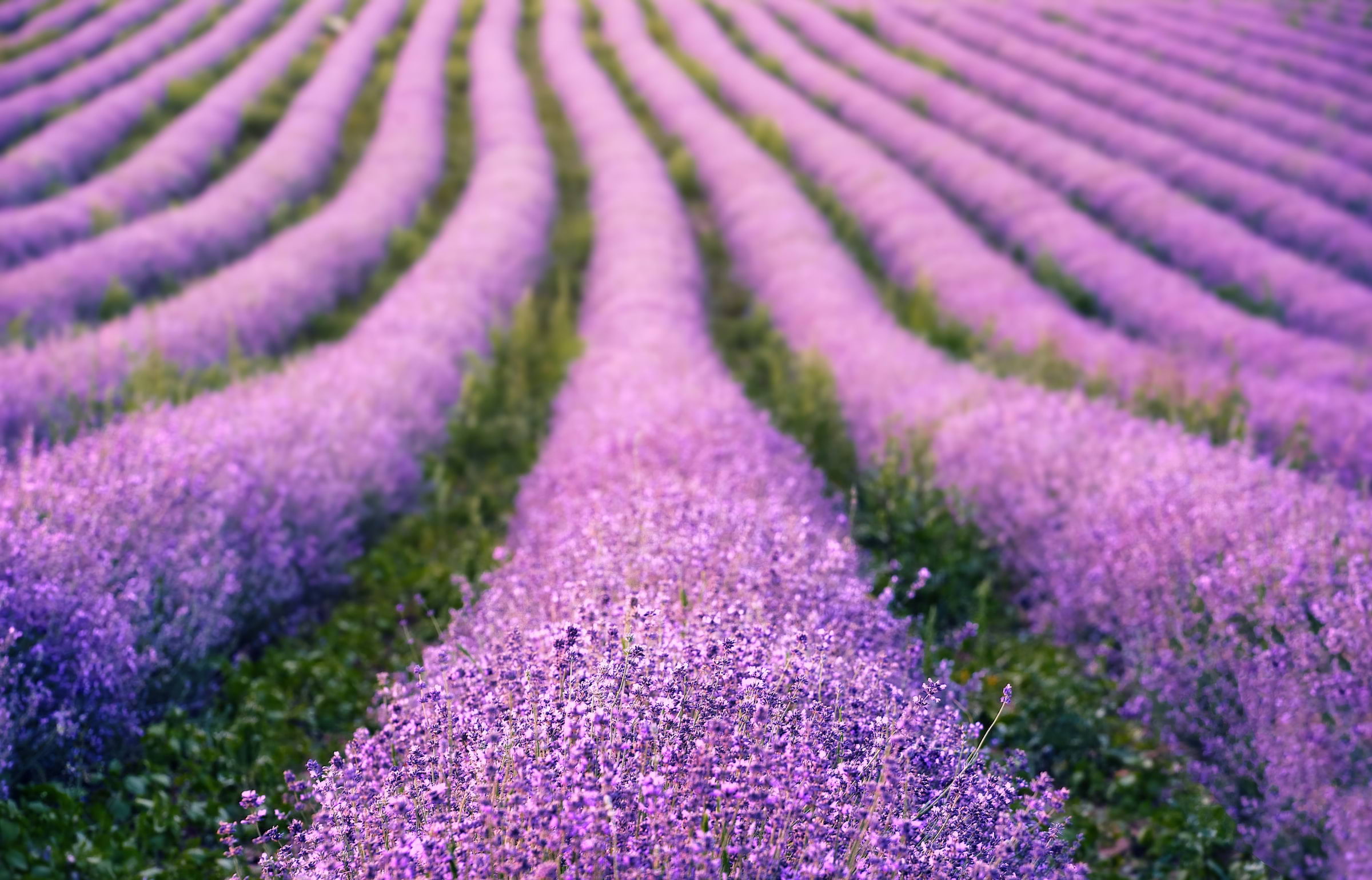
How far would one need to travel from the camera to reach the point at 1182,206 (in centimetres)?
1086

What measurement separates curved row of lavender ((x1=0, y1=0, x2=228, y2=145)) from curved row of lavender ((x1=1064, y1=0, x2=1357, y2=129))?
1887 cm

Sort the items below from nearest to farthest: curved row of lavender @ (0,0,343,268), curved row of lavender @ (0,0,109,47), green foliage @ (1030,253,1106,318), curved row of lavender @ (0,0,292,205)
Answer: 1. curved row of lavender @ (0,0,343,268)
2. green foliage @ (1030,253,1106,318)
3. curved row of lavender @ (0,0,292,205)
4. curved row of lavender @ (0,0,109,47)

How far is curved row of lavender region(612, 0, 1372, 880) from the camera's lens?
110 inches

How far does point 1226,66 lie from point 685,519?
17.8 meters

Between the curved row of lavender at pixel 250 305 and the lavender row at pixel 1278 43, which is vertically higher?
the lavender row at pixel 1278 43

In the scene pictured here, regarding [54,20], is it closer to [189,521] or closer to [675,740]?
[189,521]

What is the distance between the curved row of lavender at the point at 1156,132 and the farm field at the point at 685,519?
0.31 ft

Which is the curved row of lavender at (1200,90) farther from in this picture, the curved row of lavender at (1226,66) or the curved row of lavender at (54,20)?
the curved row of lavender at (54,20)

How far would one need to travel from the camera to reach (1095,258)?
31.4 feet

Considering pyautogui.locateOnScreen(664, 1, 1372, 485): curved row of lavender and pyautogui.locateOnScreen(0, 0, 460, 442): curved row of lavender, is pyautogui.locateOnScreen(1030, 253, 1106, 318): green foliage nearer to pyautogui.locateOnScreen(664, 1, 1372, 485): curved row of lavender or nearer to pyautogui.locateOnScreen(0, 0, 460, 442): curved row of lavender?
pyautogui.locateOnScreen(664, 1, 1372, 485): curved row of lavender

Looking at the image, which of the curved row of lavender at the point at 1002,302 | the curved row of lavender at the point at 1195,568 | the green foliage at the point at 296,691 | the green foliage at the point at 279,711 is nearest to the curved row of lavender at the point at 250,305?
the green foliage at the point at 296,691

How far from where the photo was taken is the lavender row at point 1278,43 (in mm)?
16156

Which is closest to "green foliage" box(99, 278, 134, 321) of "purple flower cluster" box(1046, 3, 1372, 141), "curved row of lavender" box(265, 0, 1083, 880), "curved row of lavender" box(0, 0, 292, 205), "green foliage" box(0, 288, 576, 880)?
"green foliage" box(0, 288, 576, 880)

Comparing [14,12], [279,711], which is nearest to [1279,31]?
[279,711]
